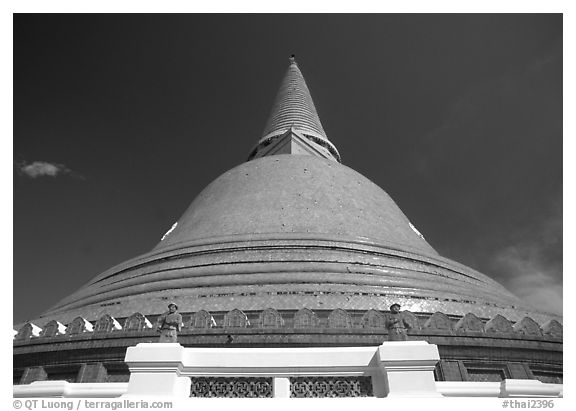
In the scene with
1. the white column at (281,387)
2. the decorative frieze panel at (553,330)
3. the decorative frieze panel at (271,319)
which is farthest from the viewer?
the decorative frieze panel at (553,330)

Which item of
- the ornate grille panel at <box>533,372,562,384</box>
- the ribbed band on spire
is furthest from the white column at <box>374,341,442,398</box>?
the ribbed band on spire

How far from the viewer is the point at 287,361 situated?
546cm

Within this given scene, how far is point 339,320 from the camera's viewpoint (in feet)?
27.5

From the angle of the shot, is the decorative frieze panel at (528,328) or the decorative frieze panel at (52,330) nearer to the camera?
the decorative frieze panel at (528,328)

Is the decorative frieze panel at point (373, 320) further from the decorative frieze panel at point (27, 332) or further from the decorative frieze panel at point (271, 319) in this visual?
the decorative frieze panel at point (27, 332)

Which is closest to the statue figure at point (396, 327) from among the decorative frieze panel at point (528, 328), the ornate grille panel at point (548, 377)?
the decorative frieze panel at point (528, 328)

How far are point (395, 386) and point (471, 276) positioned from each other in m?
9.85

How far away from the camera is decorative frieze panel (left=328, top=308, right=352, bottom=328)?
830 cm

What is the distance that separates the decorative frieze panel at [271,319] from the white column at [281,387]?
9.06ft

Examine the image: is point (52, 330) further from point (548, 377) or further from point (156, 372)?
point (548, 377)

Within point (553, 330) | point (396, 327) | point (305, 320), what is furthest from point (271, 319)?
point (553, 330)

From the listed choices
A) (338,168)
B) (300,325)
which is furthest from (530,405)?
(338,168)

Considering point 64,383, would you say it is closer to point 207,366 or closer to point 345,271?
point 207,366

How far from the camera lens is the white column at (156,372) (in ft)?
17.1
